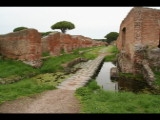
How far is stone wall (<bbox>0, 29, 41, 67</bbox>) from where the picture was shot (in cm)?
1420

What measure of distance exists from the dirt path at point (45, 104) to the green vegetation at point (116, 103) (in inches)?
12.0

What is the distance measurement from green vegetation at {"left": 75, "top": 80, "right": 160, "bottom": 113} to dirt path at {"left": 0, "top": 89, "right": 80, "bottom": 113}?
304 millimetres

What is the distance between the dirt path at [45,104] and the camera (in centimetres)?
641

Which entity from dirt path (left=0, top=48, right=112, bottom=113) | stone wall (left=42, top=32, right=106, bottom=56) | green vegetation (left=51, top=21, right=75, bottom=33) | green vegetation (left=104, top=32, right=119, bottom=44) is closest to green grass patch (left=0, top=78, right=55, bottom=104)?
dirt path (left=0, top=48, right=112, bottom=113)

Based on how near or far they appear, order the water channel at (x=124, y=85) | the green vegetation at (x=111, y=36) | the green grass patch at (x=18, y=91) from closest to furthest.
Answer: the green grass patch at (x=18, y=91) < the water channel at (x=124, y=85) < the green vegetation at (x=111, y=36)

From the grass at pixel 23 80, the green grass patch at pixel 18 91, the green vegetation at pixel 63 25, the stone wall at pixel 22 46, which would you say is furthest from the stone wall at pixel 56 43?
the green vegetation at pixel 63 25

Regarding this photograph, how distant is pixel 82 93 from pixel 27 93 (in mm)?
1895

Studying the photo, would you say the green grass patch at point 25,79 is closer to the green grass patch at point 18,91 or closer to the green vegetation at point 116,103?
the green grass patch at point 18,91

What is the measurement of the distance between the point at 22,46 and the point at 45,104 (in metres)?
7.87

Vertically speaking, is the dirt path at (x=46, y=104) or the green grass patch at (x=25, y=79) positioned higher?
the green grass patch at (x=25, y=79)

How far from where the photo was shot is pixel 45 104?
697cm
